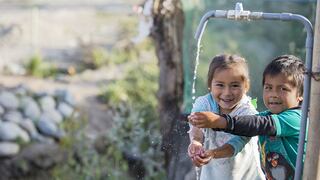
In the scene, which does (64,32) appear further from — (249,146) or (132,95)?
(249,146)

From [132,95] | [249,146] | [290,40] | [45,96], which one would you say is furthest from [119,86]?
[249,146]

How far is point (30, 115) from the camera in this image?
766 cm

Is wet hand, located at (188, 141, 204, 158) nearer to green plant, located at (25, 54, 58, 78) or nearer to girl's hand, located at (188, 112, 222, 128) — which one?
girl's hand, located at (188, 112, 222, 128)

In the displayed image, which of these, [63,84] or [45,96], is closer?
[45,96]

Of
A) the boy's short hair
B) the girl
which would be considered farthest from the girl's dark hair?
the boy's short hair

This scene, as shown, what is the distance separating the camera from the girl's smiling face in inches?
125

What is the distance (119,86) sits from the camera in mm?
8086

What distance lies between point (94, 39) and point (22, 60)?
1.01m

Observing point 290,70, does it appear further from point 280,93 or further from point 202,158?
point 202,158

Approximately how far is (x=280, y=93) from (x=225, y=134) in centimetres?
31

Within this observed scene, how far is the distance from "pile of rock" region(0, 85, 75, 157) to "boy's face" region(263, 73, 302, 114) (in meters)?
4.42

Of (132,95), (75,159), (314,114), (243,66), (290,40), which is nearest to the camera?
(314,114)

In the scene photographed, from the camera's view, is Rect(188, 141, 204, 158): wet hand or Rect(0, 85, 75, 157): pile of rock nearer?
Rect(188, 141, 204, 158): wet hand

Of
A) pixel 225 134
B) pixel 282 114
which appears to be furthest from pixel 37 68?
pixel 282 114
